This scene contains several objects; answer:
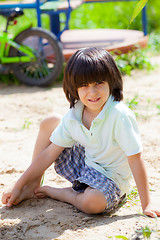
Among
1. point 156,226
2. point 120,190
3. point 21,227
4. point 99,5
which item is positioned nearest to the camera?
point 156,226

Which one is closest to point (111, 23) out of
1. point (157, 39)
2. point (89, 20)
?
point (89, 20)

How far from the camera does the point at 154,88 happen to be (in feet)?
13.9

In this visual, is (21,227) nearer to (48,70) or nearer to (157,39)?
(48,70)

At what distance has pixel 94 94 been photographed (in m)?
1.91

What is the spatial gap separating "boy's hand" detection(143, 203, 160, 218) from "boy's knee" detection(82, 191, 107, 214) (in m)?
0.19

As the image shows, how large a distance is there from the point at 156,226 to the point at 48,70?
124 inches

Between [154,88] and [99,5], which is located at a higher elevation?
[99,5]

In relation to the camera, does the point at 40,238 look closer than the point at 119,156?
Yes

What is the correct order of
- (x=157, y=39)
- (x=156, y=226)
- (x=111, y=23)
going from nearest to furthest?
(x=156, y=226) < (x=157, y=39) < (x=111, y=23)

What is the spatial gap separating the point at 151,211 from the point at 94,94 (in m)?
0.57

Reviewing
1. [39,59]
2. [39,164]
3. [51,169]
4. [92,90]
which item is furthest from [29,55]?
[92,90]

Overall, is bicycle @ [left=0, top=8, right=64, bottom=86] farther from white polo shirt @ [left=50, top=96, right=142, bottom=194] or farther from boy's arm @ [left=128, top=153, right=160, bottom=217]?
boy's arm @ [left=128, top=153, right=160, bottom=217]

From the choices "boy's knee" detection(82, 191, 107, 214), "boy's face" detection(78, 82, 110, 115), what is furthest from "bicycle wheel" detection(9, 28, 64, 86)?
"boy's knee" detection(82, 191, 107, 214)

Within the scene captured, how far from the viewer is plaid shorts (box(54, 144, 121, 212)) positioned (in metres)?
1.96
